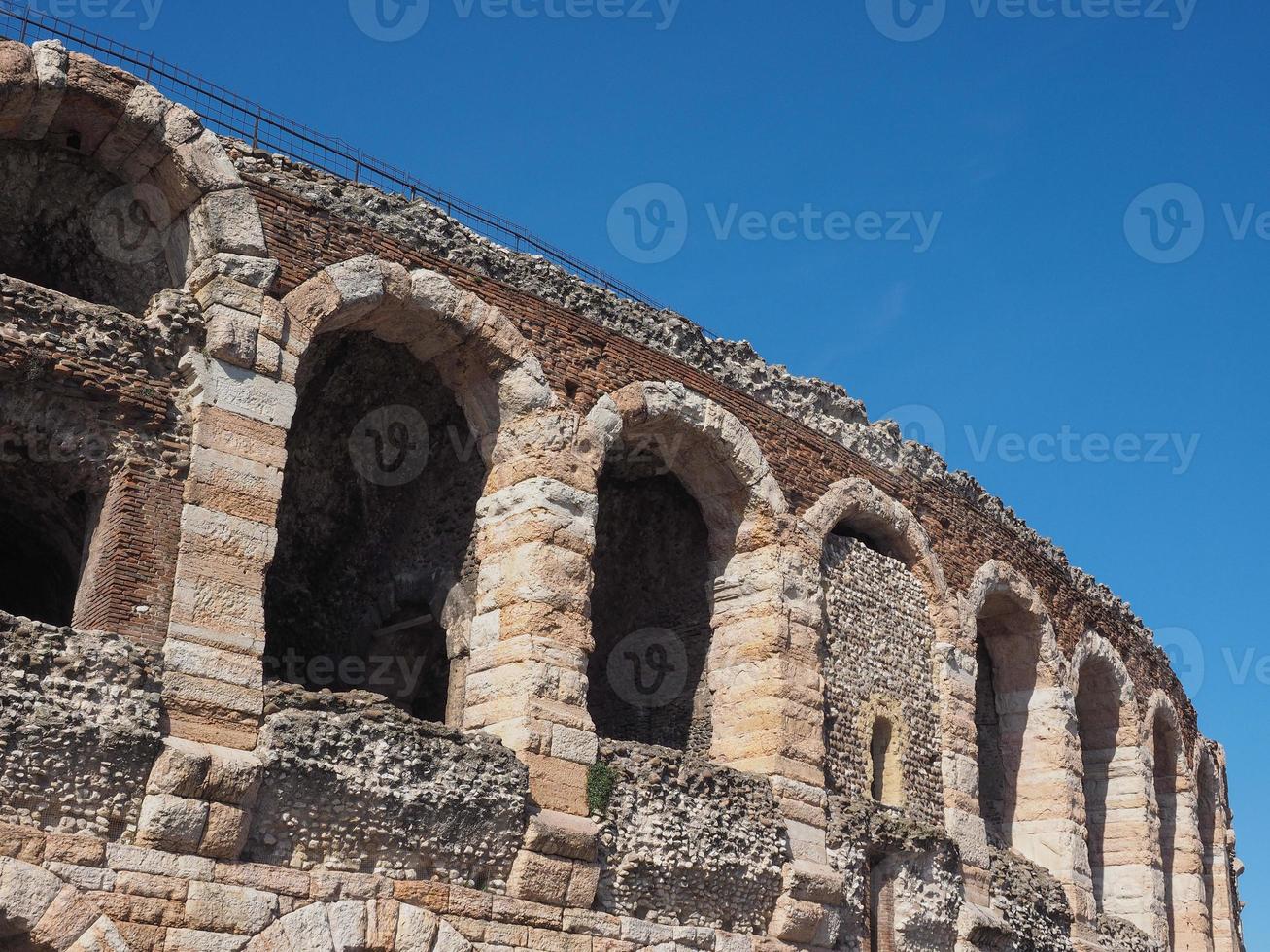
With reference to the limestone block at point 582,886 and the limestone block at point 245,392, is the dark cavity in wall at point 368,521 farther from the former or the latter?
the limestone block at point 582,886

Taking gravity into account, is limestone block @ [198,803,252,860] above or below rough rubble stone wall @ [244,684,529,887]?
below

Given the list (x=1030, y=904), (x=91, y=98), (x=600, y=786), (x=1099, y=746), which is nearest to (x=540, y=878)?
(x=600, y=786)

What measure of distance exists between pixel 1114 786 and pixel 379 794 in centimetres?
1158

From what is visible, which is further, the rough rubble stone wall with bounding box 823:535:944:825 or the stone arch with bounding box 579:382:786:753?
the rough rubble stone wall with bounding box 823:535:944:825

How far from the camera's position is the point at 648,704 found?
14.0 m

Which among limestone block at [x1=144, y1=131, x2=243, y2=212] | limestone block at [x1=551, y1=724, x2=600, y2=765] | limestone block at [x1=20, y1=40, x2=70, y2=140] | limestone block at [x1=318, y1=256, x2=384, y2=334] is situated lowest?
limestone block at [x1=551, y1=724, x2=600, y2=765]

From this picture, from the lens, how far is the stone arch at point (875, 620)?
13.9 m

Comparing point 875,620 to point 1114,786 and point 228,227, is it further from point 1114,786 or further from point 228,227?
point 228,227

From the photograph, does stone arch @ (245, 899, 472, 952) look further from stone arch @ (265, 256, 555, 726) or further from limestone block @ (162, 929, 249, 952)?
stone arch @ (265, 256, 555, 726)

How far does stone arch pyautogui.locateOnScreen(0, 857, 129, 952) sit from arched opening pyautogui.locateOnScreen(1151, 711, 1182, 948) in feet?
48.7

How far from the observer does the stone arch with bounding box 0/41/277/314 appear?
34.7 ft

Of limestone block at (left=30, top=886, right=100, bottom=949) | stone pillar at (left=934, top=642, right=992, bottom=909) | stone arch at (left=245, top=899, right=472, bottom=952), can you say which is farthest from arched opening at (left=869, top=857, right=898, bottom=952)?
limestone block at (left=30, top=886, right=100, bottom=949)

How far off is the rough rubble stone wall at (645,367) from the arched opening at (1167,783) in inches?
93.9

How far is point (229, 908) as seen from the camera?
945cm
